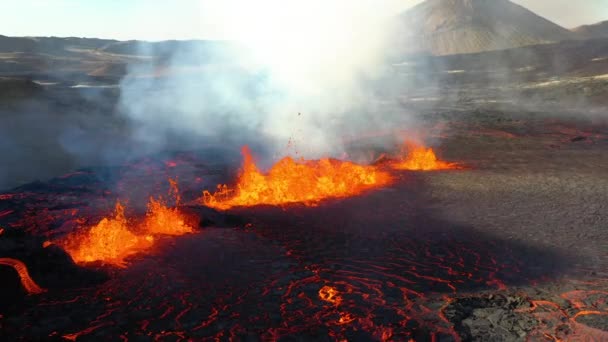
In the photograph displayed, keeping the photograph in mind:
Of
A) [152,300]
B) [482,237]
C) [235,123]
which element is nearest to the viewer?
[152,300]

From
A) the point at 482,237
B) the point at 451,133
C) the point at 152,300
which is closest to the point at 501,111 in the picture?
the point at 451,133

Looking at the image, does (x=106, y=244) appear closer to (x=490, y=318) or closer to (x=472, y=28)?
(x=490, y=318)

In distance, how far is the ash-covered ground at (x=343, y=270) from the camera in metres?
4.88

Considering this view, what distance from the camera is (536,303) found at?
5422 mm

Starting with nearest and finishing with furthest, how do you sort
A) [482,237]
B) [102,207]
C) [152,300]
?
1. [152,300]
2. [482,237]
3. [102,207]

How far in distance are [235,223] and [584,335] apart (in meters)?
6.16

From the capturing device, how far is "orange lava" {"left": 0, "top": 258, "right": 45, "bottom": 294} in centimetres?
552

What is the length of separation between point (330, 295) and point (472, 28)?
3806 inches

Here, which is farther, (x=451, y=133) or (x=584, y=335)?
(x=451, y=133)

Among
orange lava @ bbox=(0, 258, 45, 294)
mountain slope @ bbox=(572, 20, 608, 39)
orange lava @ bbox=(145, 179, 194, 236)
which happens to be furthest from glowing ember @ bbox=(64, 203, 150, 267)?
mountain slope @ bbox=(572, 20, 608, 39)

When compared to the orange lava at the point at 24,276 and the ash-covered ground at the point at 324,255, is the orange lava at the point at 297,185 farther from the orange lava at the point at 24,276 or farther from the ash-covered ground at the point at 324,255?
the orange lava at the point at 24,276

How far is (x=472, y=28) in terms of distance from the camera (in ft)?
291

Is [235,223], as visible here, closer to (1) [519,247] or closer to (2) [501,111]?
(1) [519,247]

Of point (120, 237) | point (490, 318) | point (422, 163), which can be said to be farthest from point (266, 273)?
point (422, 163)
